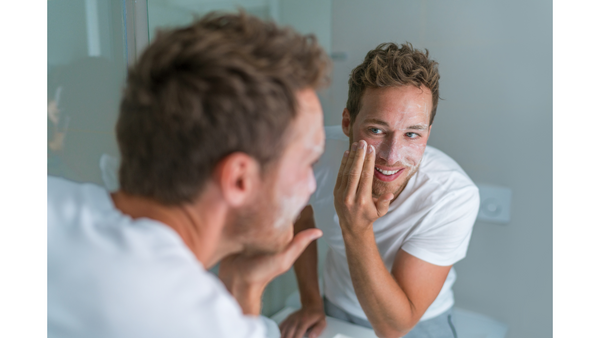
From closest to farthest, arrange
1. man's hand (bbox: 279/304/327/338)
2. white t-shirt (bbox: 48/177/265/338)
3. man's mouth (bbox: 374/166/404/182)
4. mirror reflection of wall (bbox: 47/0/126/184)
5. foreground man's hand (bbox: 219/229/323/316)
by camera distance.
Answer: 1. white t-shirt (bbox: 48/177/265/338)
2. foreground man's hand (bbox: 219/229/323/316)
3. mirror reflection of wall (bbox: 47/0/126/184)
4. man's mouth (bbox: 374/166/404/182)
5. man's hand (bbox: 279/304/327/338)

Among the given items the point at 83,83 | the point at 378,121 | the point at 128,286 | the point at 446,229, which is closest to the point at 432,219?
the point at 446,229

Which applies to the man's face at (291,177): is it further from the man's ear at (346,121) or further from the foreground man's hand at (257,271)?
the man's ear at (346,121)

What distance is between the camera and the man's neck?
1.53 feet

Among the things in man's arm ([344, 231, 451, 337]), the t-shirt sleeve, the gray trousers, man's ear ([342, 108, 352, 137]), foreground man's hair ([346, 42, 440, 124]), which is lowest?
the gray trousers

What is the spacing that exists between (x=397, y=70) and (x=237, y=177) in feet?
1.57

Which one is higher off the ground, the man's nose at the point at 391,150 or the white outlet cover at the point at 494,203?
the man's nose at the point at 391,150

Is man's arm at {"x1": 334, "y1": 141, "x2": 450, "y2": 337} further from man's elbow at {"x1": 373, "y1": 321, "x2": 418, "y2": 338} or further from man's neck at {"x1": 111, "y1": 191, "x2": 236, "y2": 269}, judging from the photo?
man's neck at {"x1": 111, "y1": 191, "x2": 236, "y2": 269}

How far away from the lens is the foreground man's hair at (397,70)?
31.1 inches

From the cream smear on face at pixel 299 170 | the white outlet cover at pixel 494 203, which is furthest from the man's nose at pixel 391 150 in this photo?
the cream smear on face at pixel 299 170

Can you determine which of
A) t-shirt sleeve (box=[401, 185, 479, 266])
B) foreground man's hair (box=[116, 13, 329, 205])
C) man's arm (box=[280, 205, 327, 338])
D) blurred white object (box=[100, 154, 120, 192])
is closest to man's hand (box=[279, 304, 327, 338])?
man's arm (box=[280, 205, 327, 338])

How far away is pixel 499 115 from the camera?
0.82 m

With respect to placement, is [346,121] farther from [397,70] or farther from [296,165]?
[296,165]

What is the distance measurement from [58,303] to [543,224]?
0.84 metres

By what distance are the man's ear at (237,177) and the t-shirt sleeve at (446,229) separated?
49cm
